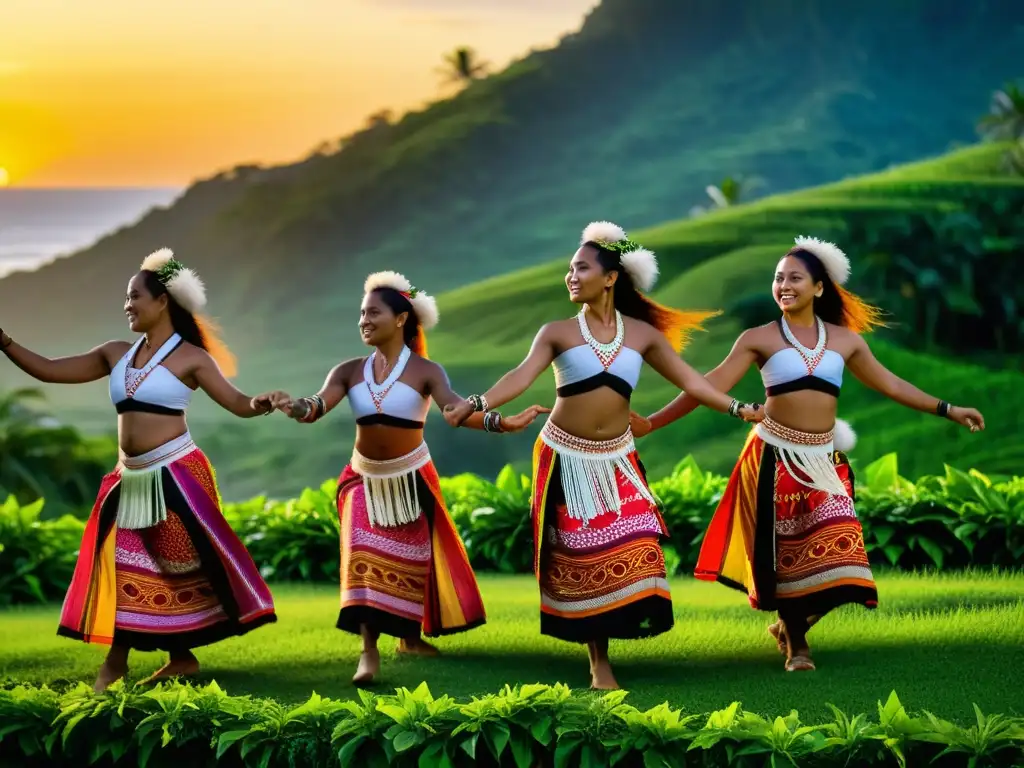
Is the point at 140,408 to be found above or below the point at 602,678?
above

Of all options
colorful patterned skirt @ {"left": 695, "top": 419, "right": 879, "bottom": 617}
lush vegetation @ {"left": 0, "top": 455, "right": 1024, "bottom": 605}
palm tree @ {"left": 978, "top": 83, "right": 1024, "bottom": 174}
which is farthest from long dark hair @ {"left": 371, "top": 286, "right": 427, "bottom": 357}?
palm tree @ {"left": 978, "top": 83, "right": 1024, "bottom": 174}

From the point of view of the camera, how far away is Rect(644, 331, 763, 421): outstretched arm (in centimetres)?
535

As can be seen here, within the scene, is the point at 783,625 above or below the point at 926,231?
below

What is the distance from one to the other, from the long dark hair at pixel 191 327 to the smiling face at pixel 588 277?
128cm

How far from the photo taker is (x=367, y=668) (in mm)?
5434

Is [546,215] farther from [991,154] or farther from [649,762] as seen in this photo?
[649,762]

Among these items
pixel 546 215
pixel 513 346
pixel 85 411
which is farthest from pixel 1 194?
pixel 546 215

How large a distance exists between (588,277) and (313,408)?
105cm

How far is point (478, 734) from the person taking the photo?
4520 millimetres

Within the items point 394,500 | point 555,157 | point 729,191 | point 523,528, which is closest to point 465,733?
point 394,500

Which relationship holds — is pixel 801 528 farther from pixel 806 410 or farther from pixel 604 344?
pixel 604 344

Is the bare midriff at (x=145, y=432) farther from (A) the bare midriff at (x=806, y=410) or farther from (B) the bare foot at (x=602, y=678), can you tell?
(A) the bare midriff at (x=806, y=410)

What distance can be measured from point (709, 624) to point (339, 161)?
49.7ft

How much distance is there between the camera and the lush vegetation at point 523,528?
7.76m
